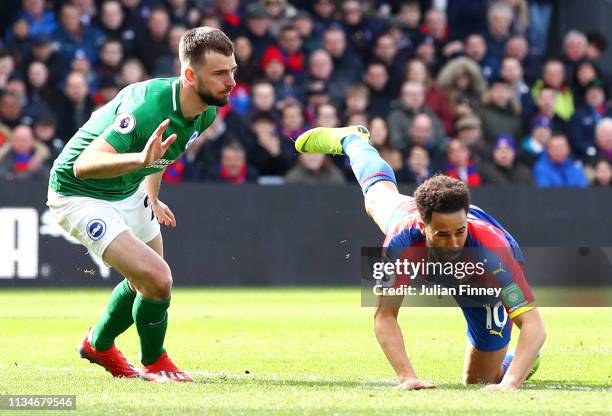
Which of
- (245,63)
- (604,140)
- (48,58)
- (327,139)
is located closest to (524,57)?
(604,140)

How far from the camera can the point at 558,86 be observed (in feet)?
58.9

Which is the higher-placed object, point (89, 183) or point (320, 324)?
point (89, 183)

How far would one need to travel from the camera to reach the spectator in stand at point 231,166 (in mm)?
15375

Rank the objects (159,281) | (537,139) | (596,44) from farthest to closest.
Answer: (596,44), (537,139), (159,281)

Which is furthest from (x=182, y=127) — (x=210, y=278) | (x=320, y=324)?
(x=210, y=278)

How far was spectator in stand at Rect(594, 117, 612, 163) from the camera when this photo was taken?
1700 cm

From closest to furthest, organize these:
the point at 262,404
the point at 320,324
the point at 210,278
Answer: the point at 262,404
the point at 320,324
the point at 210,278

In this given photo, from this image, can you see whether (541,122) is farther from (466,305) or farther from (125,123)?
(125,123)

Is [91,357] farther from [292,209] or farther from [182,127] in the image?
[292,209]

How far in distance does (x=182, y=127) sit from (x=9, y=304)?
6.39 m

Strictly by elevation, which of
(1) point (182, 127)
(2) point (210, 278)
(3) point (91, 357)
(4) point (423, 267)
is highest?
(1) point (182, 127)

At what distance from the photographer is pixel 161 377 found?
7.37 metres

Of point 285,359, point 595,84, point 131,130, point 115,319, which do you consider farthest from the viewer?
point 595,84

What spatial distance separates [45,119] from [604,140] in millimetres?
7583
